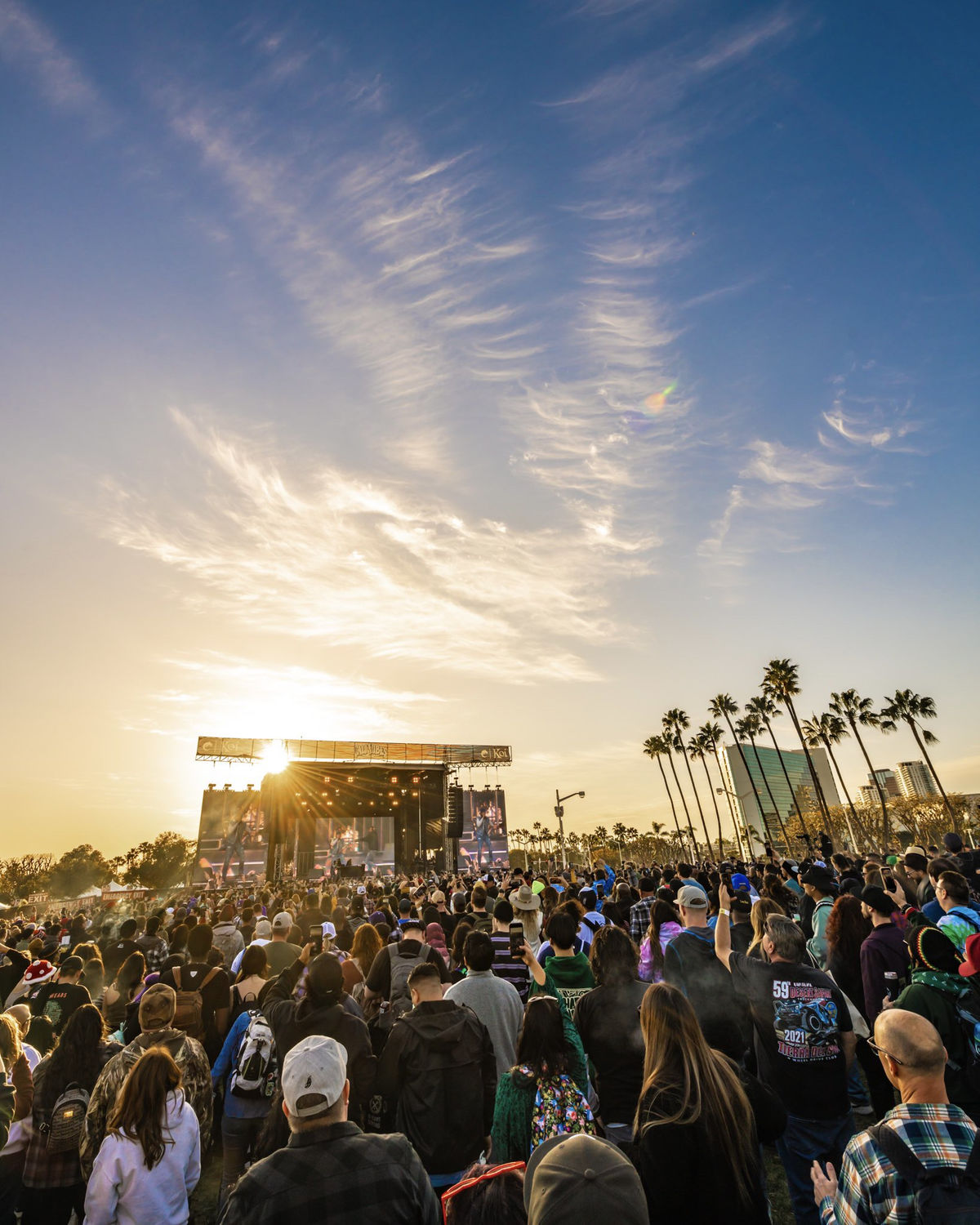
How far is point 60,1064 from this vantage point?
4320 millimetres

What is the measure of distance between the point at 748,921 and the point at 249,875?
54.5m

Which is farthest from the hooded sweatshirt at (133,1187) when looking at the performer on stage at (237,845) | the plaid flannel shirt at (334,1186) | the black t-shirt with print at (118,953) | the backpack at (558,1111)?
the performer on stage at (237,845)

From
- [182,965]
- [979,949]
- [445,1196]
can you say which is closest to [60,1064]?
[182,965]

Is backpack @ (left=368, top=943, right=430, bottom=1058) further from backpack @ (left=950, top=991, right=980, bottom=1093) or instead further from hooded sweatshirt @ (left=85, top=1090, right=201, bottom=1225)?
backpack @ (left=950, top=991, right=980, bottom=1093)

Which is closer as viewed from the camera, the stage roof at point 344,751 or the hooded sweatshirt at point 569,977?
the hooded sweatshirt at point 569,977

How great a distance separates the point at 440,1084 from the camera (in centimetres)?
398

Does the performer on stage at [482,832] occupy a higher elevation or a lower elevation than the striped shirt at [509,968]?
higher

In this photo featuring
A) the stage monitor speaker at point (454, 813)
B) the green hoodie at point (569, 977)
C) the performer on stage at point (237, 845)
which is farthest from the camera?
the performer on stage at point (237, 845)

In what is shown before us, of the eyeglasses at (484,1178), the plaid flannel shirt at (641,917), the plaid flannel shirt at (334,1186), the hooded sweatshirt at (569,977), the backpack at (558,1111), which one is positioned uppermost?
the plaid flannel shirt at (641,917)

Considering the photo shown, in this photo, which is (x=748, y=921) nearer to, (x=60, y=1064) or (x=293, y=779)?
(x=60, y=1064)

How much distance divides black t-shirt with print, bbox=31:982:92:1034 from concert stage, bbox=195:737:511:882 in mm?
43212

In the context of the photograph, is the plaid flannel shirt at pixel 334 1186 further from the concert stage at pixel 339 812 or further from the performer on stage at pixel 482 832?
the performer on stage at pixel 482 832

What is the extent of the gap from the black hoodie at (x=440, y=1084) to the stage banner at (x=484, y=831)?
60250mm

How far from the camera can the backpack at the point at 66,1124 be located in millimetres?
4160
